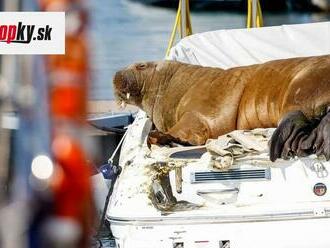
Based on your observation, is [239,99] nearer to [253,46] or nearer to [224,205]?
[224,205]

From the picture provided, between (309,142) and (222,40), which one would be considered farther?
(222,40)

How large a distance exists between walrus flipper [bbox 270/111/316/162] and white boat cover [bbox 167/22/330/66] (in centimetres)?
261

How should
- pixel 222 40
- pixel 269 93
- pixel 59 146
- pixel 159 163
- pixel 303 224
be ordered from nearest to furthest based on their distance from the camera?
pixel 59 146 → pixel 303 224 → pixel 159 163 → pixel 269 93 → pixel 222 40

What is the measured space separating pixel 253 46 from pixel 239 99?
69.0 inches

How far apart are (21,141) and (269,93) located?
420 cm

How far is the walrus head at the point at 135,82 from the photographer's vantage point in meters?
7.39

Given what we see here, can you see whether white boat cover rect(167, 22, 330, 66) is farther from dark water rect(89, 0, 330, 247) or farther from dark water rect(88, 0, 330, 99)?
dark water rect(88, 0, 330, 99)

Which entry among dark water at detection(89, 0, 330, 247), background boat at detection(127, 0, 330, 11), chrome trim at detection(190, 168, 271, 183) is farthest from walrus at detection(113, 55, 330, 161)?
background boat at detection(127, 0, 330, 11)

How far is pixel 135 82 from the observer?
24.3ft

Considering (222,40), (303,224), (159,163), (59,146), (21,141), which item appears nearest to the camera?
(59,146)

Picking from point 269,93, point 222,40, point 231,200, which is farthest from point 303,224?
point 222,40

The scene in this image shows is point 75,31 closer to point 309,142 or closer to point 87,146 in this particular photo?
point 87,146

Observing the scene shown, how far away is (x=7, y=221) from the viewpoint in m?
2.18

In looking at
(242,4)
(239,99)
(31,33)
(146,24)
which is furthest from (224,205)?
(242,4)
